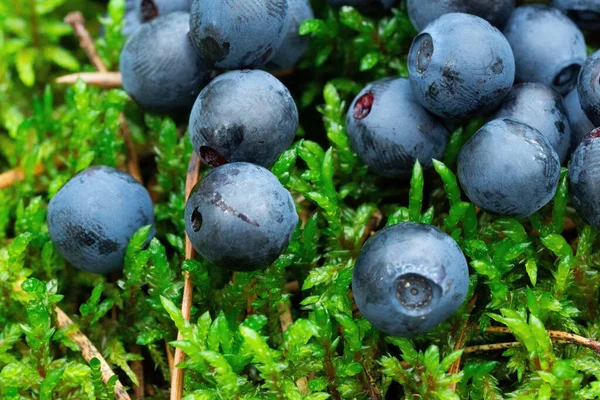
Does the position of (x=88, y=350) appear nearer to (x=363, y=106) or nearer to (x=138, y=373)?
(x=138, y=373)

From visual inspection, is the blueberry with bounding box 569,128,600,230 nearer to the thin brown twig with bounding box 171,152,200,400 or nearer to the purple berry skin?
the thin brown twig with bounding box 171,152,200,400

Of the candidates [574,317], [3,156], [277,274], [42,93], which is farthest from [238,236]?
[42,93]

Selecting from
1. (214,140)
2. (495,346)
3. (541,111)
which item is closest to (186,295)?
(214,140)

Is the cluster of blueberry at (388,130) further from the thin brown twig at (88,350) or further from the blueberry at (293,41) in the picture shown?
the thin brown twig at (88,350)

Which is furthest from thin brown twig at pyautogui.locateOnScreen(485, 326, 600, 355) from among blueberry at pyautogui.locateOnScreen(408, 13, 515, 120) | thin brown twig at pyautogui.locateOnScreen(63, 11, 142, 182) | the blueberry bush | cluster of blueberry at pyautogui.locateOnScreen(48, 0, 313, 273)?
thin brown twig at pyautogui.locateOnScreen(63, 11, 142, 182)

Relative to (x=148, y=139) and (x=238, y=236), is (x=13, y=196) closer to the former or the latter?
(x=148, y=139)

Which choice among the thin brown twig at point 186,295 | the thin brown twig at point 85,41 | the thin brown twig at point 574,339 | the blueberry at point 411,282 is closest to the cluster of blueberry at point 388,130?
the blueberry at point 411,282
